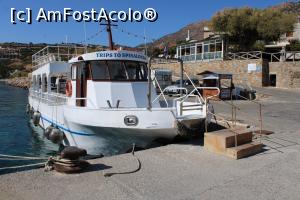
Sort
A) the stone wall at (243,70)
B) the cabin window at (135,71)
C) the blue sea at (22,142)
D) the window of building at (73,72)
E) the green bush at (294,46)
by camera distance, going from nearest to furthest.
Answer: the cabin window at (135,71), the window of building at (73,72), the blue sea at (22,142), the stone wall at (243,70), the green bush at (294,46)

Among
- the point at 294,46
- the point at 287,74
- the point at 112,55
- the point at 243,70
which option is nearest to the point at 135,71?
the point at 112,55

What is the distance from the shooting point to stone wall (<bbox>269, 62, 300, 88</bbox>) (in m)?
36.5

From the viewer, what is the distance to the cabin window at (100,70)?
468 inches

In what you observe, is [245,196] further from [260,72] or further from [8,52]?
[8,52]

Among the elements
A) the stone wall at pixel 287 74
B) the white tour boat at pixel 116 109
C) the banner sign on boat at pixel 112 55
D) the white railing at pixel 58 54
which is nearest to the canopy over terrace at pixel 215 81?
the stone wall at pixel 287 74

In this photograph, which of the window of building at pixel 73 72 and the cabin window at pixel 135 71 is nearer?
the cabin window at pixel 135 71

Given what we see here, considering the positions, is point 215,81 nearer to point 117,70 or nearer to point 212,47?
point 212,47

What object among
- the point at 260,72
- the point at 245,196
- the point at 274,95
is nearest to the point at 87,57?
the point at 245,196

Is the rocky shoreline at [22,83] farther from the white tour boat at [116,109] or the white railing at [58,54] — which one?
the white tour boat at [116,109]

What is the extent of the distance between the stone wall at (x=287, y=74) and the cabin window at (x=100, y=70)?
95.1ft

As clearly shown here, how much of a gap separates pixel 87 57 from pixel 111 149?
10.1 feet

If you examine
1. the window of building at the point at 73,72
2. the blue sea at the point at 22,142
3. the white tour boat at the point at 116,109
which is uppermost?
the window of building at the point at 73,72

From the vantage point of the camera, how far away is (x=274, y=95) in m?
29.8

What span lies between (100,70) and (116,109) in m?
2.27
